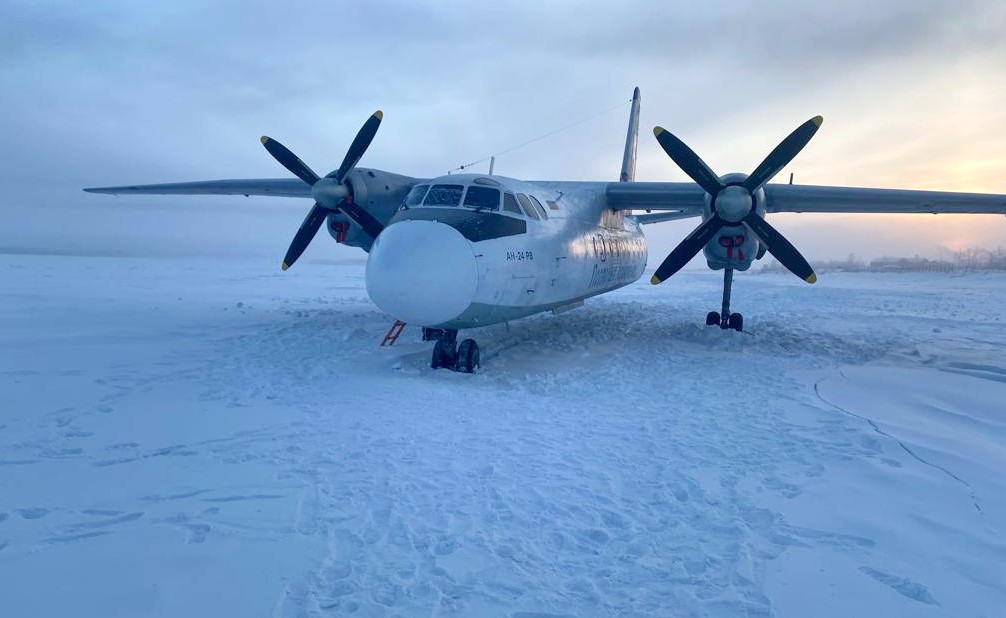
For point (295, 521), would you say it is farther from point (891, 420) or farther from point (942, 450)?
point (891, 420)

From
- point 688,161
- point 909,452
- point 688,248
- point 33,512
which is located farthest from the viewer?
point 688,248

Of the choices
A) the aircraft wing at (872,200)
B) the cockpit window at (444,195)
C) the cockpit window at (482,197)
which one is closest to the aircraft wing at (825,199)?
the aircraft wing at (872,200)

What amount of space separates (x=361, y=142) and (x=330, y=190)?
1.33 meters

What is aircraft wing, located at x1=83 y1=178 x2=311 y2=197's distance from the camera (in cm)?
1619

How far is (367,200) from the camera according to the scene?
539 inches

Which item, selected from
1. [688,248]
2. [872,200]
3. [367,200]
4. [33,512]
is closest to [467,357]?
[33,512]

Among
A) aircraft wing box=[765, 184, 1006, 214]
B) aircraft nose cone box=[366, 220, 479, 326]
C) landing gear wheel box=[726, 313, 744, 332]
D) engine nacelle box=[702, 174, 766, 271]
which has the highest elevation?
aircraft wing box=[765, 184, 1006, 214]

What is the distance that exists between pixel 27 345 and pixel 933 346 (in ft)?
56.8

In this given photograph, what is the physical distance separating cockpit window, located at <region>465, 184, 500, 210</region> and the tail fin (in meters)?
12.4

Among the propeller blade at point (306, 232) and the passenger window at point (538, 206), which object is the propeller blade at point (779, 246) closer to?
the passenger window at point (538, 206)

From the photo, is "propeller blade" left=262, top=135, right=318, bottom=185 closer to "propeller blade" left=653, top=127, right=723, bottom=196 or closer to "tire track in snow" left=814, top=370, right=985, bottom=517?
"propeller blade" left=653, top=127, right=723, bottom=196

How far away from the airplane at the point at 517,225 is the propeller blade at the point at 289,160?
3 cm

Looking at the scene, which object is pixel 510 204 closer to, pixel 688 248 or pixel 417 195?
pixel 417 195

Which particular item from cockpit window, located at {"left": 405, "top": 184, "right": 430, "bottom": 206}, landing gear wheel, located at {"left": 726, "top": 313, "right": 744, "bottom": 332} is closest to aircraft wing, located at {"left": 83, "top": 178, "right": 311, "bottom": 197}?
cockpit window, located at {"left": 405, "top": 184, "right": 430, "bottom": 206}
